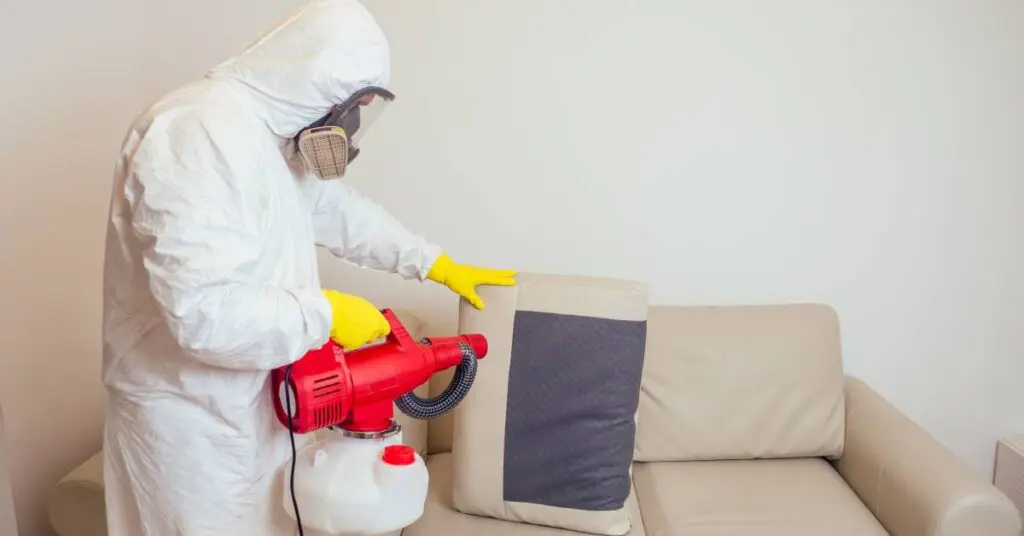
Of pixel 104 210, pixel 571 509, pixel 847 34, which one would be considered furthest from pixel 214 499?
pixel 847 34

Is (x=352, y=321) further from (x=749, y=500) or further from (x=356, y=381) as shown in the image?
(x=749, y=500)

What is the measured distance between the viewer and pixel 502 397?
1.81 m

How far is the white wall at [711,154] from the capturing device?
2.12 meters

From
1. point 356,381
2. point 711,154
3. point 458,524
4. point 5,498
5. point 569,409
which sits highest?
point 711,154

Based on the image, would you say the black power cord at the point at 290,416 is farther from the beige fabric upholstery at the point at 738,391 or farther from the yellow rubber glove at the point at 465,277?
the beige fabric upholstery at the point at 738,391

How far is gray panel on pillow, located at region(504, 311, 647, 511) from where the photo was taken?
5.85 feet

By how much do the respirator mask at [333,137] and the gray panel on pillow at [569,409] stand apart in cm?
64

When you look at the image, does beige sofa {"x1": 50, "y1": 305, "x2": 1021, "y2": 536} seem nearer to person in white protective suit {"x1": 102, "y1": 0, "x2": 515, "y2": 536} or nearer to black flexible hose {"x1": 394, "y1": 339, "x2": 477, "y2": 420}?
black flexible hose {"x1": 394, "y1": 339, "x2": 477, "y2": 420}

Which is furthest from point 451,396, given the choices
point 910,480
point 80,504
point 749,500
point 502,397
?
point 910,480

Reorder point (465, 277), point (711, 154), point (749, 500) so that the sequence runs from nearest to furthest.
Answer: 1. point (465, 277)
2. point (749, 500)
3. point (711, 154)

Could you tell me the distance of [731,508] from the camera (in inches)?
74.1

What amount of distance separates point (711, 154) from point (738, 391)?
0.64 meters

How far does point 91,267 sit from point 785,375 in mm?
1776

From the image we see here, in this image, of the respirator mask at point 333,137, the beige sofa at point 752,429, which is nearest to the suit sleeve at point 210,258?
the respirator mask at point 333,137
